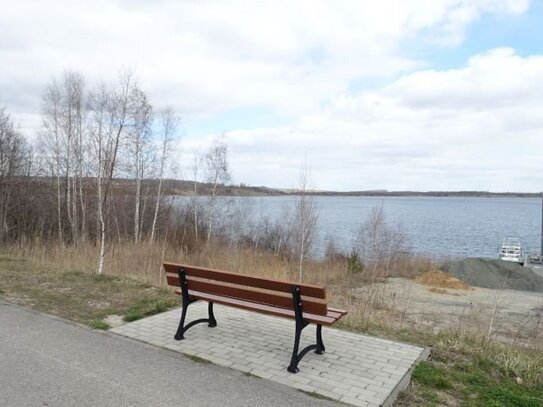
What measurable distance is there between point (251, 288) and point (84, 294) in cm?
367

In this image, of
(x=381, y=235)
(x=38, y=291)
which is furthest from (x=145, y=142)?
(x=38, y=291)

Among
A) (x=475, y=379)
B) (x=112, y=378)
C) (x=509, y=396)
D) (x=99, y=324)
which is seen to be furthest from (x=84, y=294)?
(x=509, y=396)

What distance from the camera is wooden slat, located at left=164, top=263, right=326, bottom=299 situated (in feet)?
14.5

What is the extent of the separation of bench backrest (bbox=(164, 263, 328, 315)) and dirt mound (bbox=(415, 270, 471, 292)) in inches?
681

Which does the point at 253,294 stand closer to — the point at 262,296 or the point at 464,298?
the point at 262,296

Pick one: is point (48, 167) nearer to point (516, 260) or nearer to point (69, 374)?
point (69, 374)

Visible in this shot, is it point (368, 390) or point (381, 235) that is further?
point (381, 235)

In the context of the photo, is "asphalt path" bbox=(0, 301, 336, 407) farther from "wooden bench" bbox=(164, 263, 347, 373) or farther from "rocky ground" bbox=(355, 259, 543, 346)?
"rocky ground" bbox=(355, 259, 543, 346)

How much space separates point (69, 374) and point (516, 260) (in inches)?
1191

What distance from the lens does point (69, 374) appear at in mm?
4207

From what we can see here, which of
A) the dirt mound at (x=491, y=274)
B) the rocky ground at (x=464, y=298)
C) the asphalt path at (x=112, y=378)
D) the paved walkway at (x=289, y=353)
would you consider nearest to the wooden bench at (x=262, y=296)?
the paved walkway at (x=289, y=353)

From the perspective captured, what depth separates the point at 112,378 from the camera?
4148 mm

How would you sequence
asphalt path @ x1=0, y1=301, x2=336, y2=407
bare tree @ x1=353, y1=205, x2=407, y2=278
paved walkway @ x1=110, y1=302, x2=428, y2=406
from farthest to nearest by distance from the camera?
bare tree @ x1=353, y1=205, x2=407, y2=278 → paved walkway @ x1=110, y1=302, x2=428, y2=406 → asphalt path @ x1=0, y1=301, x2=336, y2=407

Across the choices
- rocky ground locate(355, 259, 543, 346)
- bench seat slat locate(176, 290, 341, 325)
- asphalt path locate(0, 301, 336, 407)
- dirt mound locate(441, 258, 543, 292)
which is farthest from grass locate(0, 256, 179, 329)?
dirt mound locate(441, 258, 543, 292)
